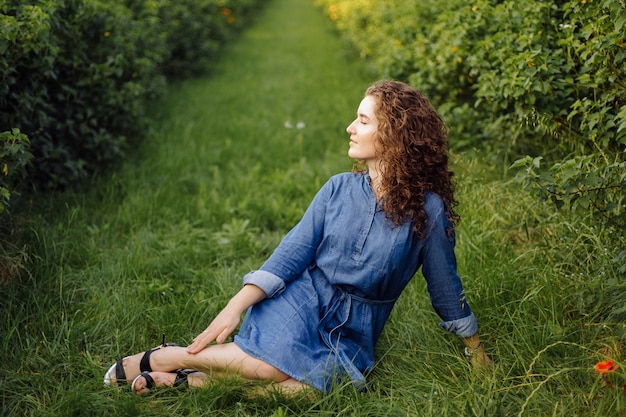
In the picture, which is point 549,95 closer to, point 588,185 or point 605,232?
point 605,232

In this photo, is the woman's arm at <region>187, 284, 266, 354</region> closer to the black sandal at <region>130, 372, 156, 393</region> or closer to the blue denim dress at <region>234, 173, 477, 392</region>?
the blue denim dress at <region>234, 173, 477, 392</region>

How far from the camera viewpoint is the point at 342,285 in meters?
2.42

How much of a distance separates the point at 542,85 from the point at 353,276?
1446mm

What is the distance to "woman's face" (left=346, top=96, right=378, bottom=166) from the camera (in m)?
2.34

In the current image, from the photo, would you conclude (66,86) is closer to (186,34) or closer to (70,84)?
(70,84)

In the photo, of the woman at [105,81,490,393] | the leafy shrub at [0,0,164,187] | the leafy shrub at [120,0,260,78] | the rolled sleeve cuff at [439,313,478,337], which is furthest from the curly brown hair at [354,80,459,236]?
the leafy shrub at [120,0,260,78]

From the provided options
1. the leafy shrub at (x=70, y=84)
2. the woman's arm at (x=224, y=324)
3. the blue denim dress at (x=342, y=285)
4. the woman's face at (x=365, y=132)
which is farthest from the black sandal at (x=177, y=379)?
the leafy shrub at (x=70, y=84)

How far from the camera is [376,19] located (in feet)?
26.2

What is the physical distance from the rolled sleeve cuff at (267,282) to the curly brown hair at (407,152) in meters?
0.51

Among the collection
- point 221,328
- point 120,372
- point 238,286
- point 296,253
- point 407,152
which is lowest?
point 238,286

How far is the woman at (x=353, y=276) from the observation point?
2.30 m

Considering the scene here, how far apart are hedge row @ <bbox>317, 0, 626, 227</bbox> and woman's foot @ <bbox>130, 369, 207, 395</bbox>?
145 cm

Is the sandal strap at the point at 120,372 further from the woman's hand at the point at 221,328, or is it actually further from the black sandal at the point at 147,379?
the woman's hand at the point at 221,328

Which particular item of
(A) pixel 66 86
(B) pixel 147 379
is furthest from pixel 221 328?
(A) pixel 66 86
